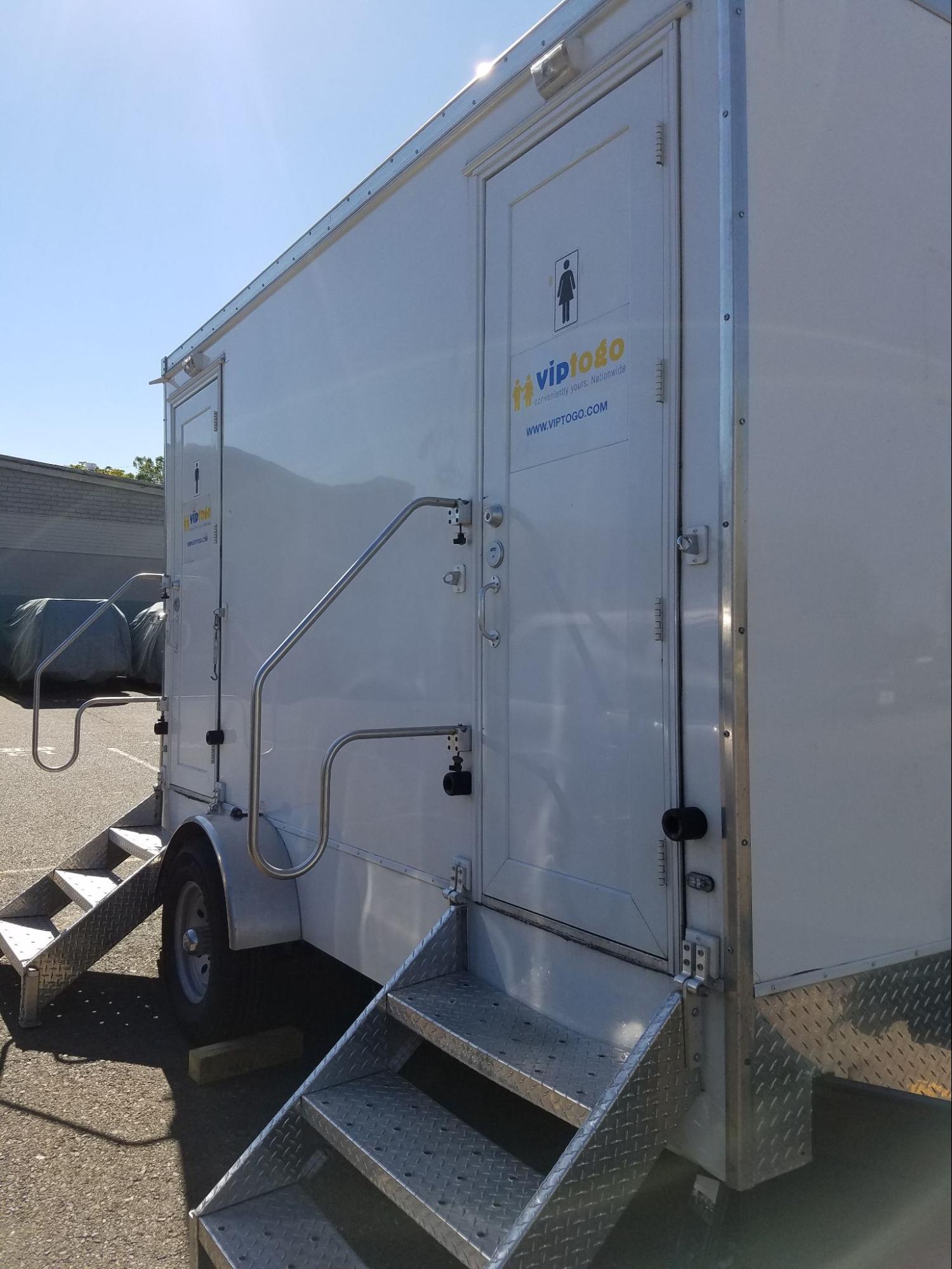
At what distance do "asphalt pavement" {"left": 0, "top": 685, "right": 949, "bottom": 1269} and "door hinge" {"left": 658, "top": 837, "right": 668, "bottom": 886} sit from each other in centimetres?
53

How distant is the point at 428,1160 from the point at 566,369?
186 centimetres

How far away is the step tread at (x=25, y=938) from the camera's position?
4305mm

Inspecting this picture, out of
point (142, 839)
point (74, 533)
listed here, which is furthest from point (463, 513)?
point (74, 533)

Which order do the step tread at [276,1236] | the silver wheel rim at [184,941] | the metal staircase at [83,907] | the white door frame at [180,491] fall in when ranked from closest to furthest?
the step tread at [276,1236], the silver wheel rim at [184,941], the metal staircase at [83,907], the white door frame at [180,491]

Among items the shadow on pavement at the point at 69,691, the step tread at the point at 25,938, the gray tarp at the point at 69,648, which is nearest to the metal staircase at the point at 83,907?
the step tread at the point at 25,938

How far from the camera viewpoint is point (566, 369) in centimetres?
251

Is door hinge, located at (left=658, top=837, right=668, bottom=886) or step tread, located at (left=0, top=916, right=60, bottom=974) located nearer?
door hinge, located at (left=658, top=837, right=668, bottom=886)

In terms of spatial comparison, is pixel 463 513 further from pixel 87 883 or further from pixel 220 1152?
pixel 87 883

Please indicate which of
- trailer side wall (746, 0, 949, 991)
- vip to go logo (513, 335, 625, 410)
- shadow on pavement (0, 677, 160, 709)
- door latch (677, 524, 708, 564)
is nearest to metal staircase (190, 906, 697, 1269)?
trailer side wall (746, 0, 949, 991)

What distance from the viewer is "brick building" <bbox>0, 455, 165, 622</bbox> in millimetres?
19531

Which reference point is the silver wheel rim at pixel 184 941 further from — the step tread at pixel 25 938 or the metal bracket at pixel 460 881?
the metal bracket at pixel 460 881

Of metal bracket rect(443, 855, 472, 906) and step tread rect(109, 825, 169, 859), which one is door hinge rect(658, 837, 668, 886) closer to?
metal bracket rect(443, 855, 472, 906)

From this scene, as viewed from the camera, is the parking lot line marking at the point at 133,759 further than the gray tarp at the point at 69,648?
No

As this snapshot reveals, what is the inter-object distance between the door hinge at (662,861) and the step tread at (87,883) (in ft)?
9.55
